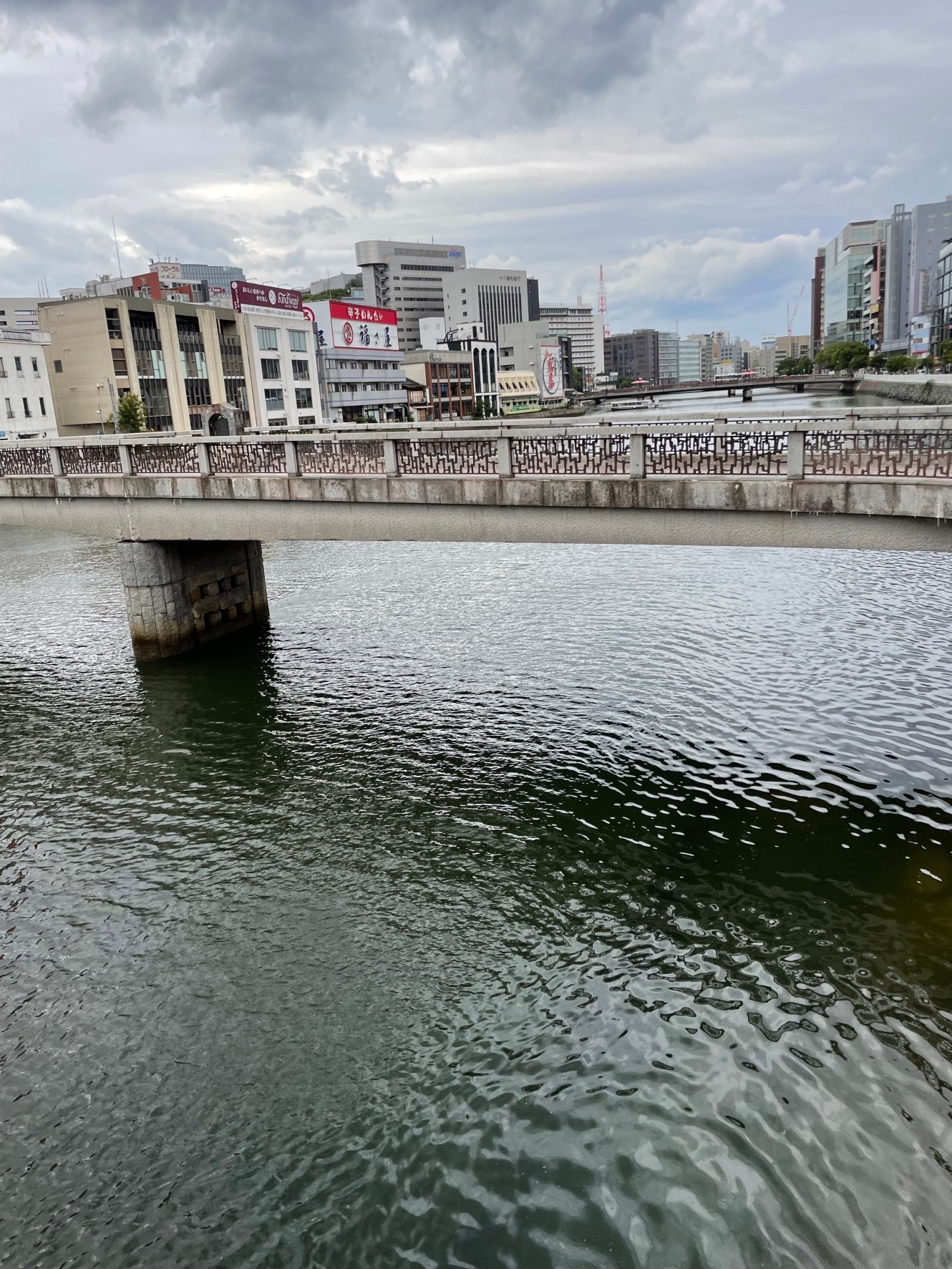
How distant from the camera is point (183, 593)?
22750 millimetres

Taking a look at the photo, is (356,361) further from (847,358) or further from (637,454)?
(637,454)

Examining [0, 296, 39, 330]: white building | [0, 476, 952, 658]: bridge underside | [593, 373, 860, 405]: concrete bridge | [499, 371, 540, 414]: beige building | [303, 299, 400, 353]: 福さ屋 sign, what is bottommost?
[0, 476, 952, 658]: bridge underside

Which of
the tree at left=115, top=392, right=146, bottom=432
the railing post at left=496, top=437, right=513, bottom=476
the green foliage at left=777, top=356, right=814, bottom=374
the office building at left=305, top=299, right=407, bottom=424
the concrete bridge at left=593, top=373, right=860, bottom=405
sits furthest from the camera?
the green foliage at left=777, top=356, right=814, bottom=374

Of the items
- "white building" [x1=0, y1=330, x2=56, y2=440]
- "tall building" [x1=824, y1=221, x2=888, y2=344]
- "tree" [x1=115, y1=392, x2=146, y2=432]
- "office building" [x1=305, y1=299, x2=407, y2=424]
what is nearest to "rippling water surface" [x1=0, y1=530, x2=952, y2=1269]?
"tree" [x1=115, y1=392, x2=146, y2=432]

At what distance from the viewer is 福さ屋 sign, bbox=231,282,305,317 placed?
81.7 meters

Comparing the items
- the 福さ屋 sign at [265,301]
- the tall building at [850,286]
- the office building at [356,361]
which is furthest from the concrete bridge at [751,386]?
the tall building at [850,286]

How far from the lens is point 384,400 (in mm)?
102750

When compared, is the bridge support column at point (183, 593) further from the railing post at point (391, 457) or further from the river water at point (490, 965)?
the railing post at point (391, 457)

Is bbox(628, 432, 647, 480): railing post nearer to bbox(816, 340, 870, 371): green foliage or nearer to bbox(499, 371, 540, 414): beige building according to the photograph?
bbox(816, 340, 870, 371): green foliage

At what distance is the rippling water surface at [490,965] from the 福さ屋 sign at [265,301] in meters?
71.7

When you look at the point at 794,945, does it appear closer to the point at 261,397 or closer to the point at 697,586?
the point at 697,586

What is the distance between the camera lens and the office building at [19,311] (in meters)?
133

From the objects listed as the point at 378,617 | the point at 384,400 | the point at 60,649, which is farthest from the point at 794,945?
the point at 384,400

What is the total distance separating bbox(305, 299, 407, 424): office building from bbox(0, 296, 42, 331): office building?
208 ft
